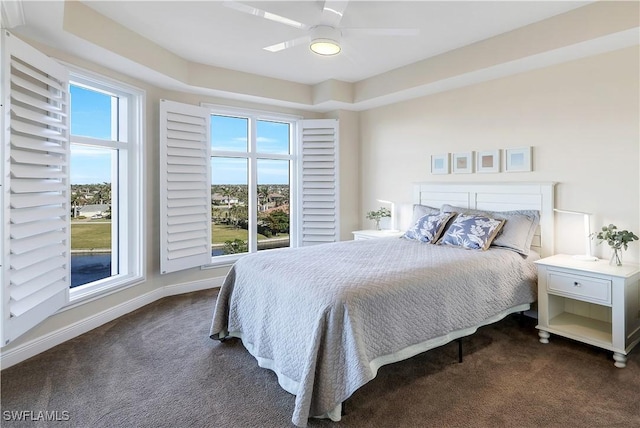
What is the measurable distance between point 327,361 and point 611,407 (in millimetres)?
1676

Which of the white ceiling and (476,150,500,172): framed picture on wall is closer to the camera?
the white ceiling

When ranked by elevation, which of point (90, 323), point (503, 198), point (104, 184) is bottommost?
point (90, 323)

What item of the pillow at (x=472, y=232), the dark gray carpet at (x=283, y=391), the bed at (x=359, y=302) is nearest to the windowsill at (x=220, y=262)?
the dark gray carpet at (x=283, y=391)

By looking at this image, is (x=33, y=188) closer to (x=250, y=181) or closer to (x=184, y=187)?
(x=184, y=187)

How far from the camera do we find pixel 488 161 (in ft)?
12.1

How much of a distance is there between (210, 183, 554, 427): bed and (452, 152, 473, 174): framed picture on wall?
0.58 meters

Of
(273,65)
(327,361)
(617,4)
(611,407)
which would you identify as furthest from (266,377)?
(617,4)

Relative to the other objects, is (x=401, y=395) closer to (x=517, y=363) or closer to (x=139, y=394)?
(x=517, y=363)

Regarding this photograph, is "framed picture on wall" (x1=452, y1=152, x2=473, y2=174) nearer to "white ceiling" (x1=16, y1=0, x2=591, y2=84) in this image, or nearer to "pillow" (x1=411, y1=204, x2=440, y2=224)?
"pillow" (x1=411, y1=204, x2=440, y2=224)

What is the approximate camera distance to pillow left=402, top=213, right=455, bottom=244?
347cm

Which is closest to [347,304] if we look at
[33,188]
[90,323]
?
[33,188]

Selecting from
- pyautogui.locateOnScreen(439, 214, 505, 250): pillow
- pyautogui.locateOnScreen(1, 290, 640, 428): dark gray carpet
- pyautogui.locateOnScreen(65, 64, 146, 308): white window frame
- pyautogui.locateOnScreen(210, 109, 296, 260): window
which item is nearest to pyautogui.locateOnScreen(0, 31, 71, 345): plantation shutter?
pyautogui.locateOnScreen(1, 290, 640, 428): dark gray carpet

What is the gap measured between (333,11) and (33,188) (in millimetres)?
2396

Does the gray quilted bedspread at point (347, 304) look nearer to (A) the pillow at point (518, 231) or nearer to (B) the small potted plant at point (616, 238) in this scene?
(A) the pillow at point (518, 231)
